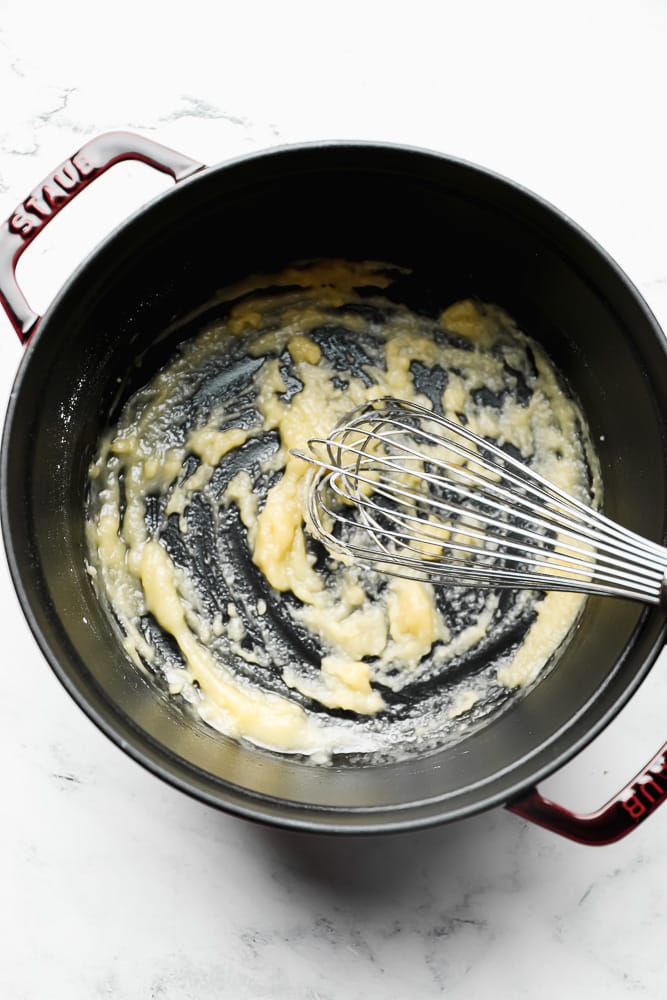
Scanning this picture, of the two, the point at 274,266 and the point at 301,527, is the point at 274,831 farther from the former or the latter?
the point at 274,266

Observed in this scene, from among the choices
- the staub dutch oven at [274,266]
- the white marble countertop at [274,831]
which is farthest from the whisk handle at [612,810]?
the white marble countertop at [274,831]

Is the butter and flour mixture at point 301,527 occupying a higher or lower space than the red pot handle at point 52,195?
lower

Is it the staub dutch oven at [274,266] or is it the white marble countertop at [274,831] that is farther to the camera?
the white marble countertop at [274,831]

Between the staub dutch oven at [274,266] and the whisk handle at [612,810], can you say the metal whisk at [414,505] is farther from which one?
the whisk handle at [612,810]

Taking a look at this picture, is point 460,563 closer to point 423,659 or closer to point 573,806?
point 423,659

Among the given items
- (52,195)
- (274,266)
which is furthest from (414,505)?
(52,195)

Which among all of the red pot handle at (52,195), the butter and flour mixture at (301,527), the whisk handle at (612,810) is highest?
the red pot handle at (52,195)
